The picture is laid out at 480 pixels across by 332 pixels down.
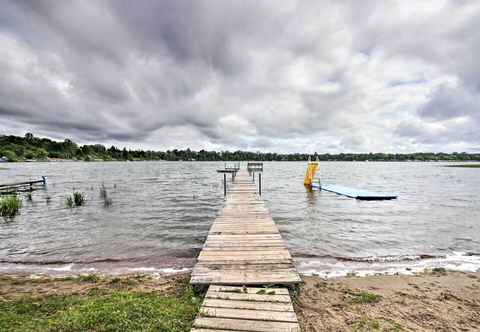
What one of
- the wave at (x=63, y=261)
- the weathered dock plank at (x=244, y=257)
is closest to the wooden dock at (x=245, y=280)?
the weathered dock plank at (x=244, y=257)

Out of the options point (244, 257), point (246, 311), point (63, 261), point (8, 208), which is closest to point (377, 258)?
point (244, 257)

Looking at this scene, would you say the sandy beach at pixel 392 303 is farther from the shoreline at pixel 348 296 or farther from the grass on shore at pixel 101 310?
the grass on shore at pixel 101 310

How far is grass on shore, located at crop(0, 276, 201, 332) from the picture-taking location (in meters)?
3.65

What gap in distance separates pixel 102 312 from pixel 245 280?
2.57 metres

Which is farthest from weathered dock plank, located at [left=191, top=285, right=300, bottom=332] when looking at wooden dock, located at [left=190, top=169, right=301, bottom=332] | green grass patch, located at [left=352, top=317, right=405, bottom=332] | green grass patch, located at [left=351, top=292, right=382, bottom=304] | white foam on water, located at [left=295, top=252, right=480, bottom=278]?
white foam on water, located at [left=295, top=252, right=480, bottom=278]

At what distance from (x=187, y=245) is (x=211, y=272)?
4608mm

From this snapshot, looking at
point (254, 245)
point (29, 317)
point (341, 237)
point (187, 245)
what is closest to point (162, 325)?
point (29, 317)

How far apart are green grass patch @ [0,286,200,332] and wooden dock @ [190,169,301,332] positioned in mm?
463

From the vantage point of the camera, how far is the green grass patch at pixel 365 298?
497 centimetres

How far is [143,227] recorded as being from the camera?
1194 centimetres

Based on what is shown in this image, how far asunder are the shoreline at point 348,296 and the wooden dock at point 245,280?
1.48ft

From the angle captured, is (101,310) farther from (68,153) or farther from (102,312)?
(68,153)

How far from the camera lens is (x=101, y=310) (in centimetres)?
403

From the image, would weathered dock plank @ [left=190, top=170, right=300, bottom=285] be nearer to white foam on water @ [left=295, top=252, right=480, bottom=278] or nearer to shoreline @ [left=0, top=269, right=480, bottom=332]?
shoreline @ [left=0, top=269, right=480, bottom=332]
